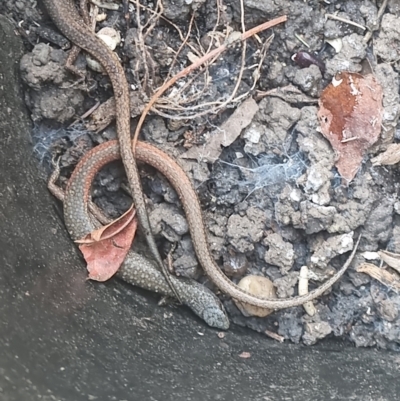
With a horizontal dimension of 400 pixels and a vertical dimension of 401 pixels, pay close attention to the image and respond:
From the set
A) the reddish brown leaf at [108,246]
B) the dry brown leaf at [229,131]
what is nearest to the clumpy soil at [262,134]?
the dry brown leaf at [229,131]

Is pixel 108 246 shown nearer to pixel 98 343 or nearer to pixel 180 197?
pixel 180 197

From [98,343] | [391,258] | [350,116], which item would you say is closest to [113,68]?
[350,116]

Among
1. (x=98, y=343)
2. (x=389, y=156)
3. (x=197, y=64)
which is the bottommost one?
(x=98, y=343)

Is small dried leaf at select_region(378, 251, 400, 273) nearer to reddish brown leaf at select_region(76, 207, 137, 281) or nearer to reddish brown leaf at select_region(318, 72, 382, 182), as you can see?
reddish brown leaf at select_region(318, 72, 382, 182)

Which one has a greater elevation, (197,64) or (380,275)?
(197,64)

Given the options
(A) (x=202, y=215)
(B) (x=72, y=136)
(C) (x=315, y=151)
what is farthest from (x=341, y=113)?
(B) (x=72, y=136)

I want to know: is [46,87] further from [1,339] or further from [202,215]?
[1,339]

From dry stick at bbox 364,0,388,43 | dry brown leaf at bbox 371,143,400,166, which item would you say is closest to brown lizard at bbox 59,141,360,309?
dry brown leaf at bbox 371,143,400,166
